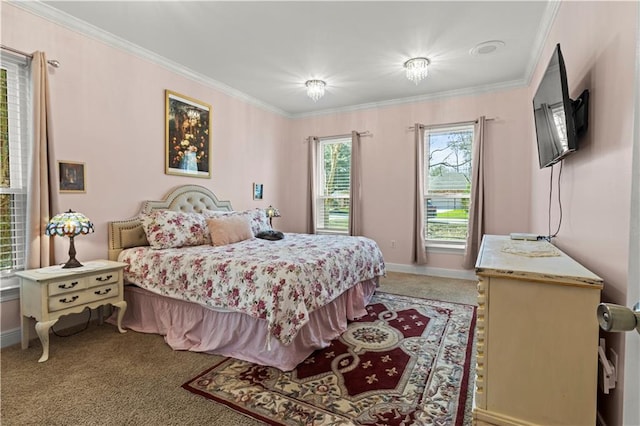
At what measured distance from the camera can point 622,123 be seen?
1.31 meters

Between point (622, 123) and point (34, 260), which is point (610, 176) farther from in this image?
point (34, 260)

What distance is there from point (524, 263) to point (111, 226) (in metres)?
3.46

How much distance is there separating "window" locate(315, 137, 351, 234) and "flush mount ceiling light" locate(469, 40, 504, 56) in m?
2.39

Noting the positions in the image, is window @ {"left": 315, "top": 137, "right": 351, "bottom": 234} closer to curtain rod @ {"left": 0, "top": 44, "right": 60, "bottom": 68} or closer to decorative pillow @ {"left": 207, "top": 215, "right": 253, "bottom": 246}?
decorative pillow @ {"left": 207, "top": 215, "right": 253, "bottom": 246}

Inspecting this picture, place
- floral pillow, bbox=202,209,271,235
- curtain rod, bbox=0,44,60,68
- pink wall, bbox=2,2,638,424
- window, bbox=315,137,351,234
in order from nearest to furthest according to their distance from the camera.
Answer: pink wall, bbox=2,2,638,424 < curtain rod, bbox=0,44,60,68 < floral pillow, bbox=202,209,271,235 < window, bbox=315,137,351,234

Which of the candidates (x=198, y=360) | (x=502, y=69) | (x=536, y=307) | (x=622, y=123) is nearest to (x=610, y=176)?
(x=622, y=123)

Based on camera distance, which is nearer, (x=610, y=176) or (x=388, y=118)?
(x=610, y=176)

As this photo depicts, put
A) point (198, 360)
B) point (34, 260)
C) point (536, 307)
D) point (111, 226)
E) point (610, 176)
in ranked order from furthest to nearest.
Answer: point (111, 226)
point (34, 260)
point (198, 360)
point (610, 176)
point (536, 307)

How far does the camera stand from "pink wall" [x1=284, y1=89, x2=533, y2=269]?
4191 millimetres

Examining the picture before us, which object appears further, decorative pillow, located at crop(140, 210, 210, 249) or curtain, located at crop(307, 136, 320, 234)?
curtain, located at crop(307, 136, 320, 234)

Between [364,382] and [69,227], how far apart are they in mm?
2521

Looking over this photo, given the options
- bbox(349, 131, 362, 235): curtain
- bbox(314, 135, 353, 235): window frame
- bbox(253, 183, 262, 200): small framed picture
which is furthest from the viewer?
bbox(314, 135, 353, 235): window frame

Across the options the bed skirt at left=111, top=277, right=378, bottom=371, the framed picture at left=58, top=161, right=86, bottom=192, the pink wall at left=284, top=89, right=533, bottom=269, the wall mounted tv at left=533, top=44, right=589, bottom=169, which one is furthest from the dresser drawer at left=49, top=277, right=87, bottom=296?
the pink wall at left=284, top=89, right=533, bottom=269

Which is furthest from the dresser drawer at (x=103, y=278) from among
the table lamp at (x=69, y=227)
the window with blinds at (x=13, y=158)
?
Answer: the window with blinds at (x=13, y=158)
